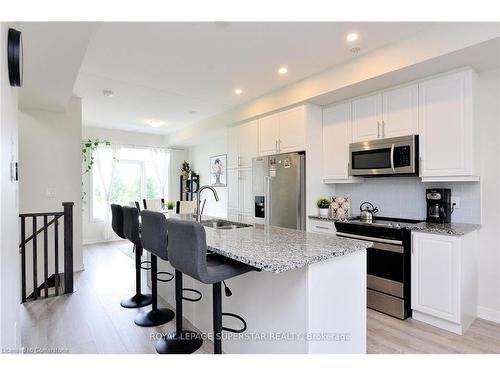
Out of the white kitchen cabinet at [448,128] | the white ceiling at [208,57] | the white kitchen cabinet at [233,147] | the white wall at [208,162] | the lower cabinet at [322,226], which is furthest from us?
the white wall at [208,162]

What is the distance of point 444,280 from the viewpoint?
2369 millimetres

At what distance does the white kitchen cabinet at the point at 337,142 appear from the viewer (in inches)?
132

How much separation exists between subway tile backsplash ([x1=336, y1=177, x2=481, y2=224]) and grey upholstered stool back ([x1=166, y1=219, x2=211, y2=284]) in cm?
258

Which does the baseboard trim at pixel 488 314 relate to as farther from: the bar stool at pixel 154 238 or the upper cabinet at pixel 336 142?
the bar stool at pixel 154 238

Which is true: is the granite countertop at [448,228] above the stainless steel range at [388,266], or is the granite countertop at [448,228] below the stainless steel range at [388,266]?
above

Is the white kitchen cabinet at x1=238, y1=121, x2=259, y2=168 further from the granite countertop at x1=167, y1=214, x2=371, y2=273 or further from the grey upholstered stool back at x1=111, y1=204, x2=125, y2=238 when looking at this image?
the granite countertop at x1=167, y1=214, x2=371, y2=273

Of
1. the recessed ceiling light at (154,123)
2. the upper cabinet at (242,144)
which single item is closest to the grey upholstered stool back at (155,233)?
the upper cabinet at (242,144)

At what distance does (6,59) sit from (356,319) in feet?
7.90

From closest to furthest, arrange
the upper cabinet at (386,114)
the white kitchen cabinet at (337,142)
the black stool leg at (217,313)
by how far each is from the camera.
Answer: the black stool leg at (217,313), the upper cabinet at (386,114), the white kitchen cabinet at (337,142)

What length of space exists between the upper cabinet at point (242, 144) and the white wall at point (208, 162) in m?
1.03

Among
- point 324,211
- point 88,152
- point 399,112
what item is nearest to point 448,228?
point 399,112

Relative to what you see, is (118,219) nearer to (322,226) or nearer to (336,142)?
(322,226)
